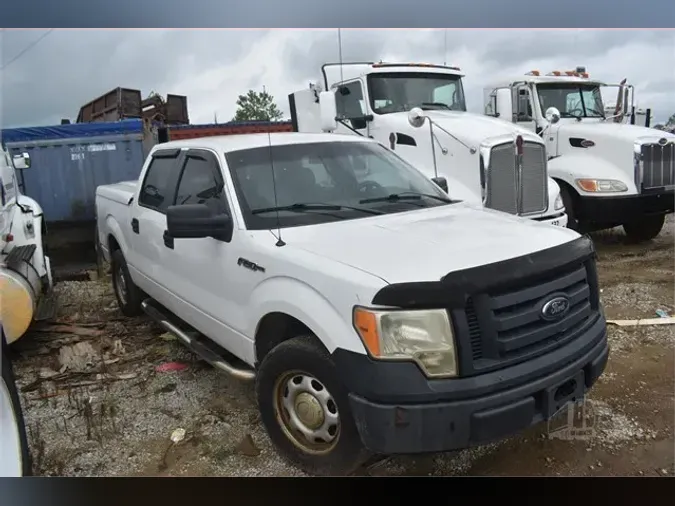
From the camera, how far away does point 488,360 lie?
231 cm

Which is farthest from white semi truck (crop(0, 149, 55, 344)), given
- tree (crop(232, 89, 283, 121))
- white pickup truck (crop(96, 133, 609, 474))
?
tree (crop(232, 89, 283, 121))

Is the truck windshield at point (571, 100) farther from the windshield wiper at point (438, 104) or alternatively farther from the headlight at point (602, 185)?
the windshield wiper at point (438, 104)

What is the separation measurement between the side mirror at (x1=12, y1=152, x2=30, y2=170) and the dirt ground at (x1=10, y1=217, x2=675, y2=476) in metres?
1.17

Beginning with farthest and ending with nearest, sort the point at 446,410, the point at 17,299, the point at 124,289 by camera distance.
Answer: the point at 124,289
the point at 17,299
the point at 446,410

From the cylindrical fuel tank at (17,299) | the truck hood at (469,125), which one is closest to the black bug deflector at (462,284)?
the cylindrical fuel tank at (17,299)

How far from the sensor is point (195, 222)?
2.94 meters

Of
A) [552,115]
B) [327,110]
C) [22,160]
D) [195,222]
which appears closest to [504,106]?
[552,115]

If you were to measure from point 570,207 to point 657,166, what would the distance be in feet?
3.78

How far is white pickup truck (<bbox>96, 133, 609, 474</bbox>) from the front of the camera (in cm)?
226

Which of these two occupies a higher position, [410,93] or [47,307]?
[410,93]

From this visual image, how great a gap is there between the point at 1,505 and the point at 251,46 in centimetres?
272

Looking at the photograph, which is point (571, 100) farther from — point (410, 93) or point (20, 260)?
point (20, 260)

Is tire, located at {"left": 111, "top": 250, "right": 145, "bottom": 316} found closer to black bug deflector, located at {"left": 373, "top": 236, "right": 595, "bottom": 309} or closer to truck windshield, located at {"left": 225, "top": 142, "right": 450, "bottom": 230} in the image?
truck windshield, located at {"left": 225, "top": 142, "right": 450, "bottom": 230}

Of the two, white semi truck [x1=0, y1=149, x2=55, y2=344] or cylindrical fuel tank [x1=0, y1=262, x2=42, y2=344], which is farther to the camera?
white semi truck [x1=0, y1=149, x2=55, y2=344]
